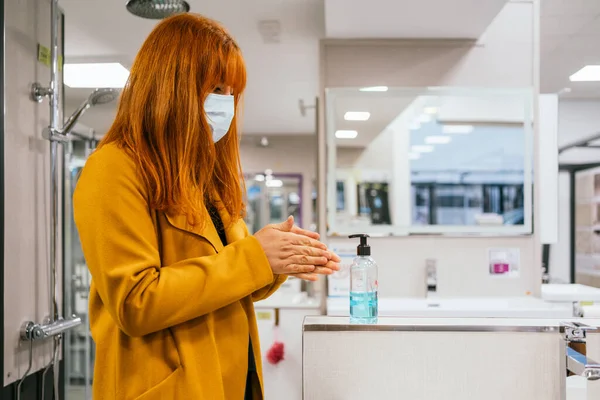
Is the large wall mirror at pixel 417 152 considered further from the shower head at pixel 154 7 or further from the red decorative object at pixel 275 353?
the red decorative object at pixel 275 353

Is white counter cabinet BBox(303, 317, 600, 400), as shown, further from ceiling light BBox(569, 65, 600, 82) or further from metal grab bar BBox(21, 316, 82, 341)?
ceiling light BBox(569, 65, 600, 82)

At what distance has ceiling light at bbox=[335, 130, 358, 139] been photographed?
2484 millimetres

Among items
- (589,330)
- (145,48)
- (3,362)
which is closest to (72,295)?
(3,362)

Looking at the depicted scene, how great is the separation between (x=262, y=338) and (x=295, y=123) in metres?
3.20

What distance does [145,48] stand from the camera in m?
0.86

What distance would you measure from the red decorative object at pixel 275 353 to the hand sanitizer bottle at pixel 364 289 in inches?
77.5

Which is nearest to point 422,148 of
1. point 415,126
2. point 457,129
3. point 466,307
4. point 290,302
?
point 457,129

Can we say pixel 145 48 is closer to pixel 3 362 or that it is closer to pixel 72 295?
pixel 3 362

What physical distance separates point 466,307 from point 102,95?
1758 mm

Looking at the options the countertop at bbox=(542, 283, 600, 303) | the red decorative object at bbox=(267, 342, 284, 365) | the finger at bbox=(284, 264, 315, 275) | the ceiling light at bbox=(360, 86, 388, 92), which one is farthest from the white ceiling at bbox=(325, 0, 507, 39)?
the red decorative object at bbox=(267, 342, 284, 365)

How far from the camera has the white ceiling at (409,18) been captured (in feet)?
6.63

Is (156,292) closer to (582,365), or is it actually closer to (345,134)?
(582,365)

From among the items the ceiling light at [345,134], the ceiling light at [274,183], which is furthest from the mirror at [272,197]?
the ceiling light at [345,134]

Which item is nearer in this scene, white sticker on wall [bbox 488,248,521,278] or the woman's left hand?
the woman's left hand
